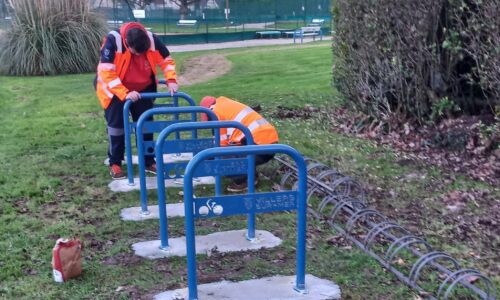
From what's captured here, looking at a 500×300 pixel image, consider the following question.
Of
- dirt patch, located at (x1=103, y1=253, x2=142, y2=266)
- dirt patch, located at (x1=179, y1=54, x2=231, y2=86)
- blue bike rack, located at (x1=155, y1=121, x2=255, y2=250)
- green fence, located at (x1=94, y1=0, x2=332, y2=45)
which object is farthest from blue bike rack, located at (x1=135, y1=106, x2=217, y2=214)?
green fence, located at (x1=94, y1=0, x2=332, y2=45)

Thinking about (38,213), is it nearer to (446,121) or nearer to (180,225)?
(180,225)

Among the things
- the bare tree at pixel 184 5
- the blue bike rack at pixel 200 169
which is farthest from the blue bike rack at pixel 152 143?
the bare tree at pixel 184 5

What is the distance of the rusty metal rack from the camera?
406 cm

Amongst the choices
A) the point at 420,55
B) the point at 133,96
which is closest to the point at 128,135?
the point at 133,96

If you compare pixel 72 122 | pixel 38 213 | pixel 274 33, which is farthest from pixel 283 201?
pixel 274 33

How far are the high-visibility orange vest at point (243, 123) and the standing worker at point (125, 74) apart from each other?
740mm

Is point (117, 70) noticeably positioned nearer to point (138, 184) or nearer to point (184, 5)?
point (138, 184)

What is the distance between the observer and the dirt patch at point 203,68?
15.3m

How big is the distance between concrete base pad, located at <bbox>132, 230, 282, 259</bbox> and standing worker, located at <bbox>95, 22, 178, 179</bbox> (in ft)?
6.33

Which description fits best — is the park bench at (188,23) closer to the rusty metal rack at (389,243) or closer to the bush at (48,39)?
the bush at (48,39)

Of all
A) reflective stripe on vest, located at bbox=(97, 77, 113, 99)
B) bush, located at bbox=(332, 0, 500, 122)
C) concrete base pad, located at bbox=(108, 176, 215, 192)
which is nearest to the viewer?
concrete base pad, located at bbox=(108, 176, 215, 192)

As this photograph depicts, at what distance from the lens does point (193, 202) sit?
3832 millimetres

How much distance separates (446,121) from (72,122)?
5.76 metres

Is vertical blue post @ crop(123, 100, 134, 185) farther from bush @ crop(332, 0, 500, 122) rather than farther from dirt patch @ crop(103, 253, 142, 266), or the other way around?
bush @ crop(332, 0, 500, 122)
